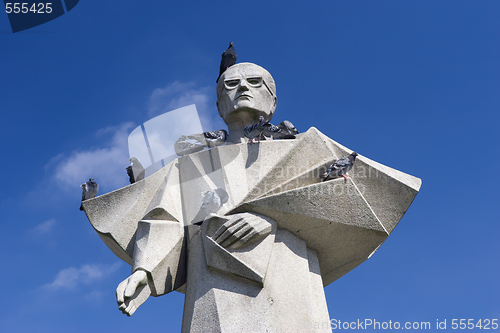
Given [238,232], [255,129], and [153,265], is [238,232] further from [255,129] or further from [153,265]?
[255,129]

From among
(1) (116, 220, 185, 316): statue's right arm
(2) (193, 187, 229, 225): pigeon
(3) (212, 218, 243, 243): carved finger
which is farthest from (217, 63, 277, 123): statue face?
(3) (212, 218, 243, 243): carved finger

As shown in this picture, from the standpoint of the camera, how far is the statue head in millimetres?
8562

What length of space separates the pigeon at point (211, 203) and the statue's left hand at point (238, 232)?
44 cm

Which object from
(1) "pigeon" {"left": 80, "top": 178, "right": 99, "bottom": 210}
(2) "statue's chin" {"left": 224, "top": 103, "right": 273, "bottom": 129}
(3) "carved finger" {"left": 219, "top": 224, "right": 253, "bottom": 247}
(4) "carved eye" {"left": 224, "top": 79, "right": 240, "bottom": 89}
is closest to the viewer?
(3) "carved finger" {"left": 219, "top": 224, "right": 253, "bottom": 247}

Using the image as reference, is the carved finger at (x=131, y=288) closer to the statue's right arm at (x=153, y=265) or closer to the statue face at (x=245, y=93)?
the statue's right arm at (x=153, y=265)

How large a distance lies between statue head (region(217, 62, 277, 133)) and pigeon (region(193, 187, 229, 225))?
1661 millimetres

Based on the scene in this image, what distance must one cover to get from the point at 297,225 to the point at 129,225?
7.12ft

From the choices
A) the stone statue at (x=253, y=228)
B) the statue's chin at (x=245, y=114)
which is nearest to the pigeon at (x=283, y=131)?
the stone statue at (x=253, y=228)

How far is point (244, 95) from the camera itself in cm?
855

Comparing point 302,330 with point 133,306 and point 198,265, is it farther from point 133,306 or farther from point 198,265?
point 133,306

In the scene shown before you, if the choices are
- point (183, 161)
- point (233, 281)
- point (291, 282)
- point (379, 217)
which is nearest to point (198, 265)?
point (233, 281)

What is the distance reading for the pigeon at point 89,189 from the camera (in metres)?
7.85

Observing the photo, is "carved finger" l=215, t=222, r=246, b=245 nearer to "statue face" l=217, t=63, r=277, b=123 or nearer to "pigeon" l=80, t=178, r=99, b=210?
"pigeon" l=80, t=178, r=99, b=210

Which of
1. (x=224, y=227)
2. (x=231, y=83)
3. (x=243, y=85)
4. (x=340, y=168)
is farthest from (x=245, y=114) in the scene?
(x=224, y=227)
